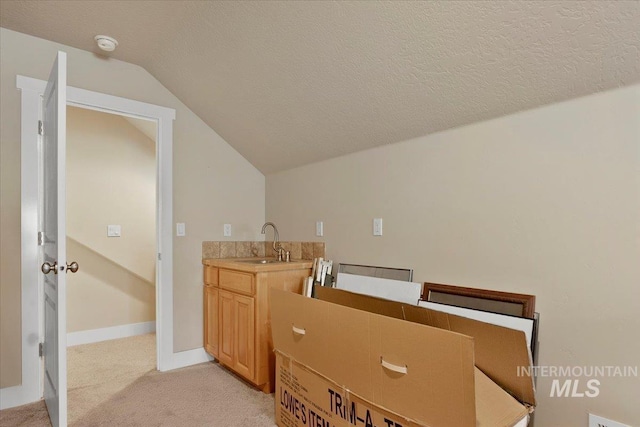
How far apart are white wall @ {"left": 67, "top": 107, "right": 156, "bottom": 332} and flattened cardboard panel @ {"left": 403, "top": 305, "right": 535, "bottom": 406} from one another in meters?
3.57

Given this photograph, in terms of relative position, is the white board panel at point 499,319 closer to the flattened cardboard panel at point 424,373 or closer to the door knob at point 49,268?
the flattened cardboard panel at point 424,373

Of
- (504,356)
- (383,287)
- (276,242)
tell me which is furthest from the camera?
(276,242)

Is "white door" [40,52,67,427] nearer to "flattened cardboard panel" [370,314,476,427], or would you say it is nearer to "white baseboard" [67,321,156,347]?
"flattened cardboard panel" [370,314,476,427]

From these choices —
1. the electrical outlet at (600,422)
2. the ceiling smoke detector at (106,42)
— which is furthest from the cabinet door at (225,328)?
the electrical outlet at (600,422)

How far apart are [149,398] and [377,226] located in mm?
1941

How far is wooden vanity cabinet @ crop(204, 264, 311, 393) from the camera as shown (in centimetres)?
253

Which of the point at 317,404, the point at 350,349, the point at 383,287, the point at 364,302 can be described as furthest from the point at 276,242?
the point at 350,349

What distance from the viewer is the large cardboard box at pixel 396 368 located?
4.04 feet

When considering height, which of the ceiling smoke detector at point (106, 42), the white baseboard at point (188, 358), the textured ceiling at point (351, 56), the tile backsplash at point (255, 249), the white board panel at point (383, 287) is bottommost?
the white baseboard at point (188, 358)

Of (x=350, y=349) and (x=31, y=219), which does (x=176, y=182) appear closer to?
(x=31, y=219)

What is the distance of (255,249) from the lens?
138 inches

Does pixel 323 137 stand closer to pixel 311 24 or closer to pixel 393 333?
pixel 311 24

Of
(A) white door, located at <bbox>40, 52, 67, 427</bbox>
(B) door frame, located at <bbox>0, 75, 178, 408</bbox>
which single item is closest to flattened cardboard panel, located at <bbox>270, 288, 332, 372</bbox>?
(A) white door, located at <bbox>40, 52, 67, 427</bbox>

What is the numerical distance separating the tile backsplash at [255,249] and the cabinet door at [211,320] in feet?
1.10
